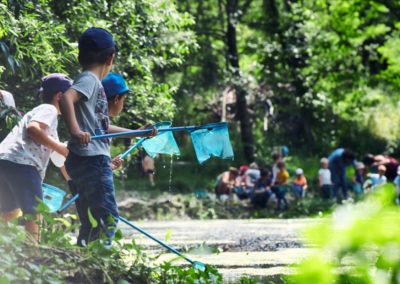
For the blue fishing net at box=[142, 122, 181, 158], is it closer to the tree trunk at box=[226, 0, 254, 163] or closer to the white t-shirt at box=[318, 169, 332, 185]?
the white t-shirt at box=[318, 169, 332, 185]

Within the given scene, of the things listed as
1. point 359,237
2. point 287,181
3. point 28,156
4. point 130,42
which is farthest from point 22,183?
point 287,181

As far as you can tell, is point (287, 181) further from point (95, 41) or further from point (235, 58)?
point (95, 41)

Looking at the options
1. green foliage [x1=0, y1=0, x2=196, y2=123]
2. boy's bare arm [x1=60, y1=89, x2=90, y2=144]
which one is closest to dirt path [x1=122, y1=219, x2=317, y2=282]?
boy's bare arm [x1=60, y1=89, x2=90, y2=144]

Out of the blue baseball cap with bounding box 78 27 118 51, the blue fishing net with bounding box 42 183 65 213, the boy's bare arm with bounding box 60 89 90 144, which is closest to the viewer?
the boy's bare arm with bounding box 60 89 90 144

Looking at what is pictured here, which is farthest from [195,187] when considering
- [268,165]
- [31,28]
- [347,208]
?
[347,208]

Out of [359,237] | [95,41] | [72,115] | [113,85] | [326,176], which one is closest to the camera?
[359,237]

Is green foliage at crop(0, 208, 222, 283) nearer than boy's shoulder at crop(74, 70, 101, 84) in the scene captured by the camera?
Yes

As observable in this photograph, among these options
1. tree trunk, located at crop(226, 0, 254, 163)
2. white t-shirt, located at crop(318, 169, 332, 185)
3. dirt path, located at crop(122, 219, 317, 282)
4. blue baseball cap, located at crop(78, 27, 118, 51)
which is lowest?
dirt path, located at crop(122, 219, 317, 282)

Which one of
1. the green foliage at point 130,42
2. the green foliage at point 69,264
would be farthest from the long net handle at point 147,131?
the green foliage at point 130,42

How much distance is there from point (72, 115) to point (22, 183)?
100 cm

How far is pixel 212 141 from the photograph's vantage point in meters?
6.07

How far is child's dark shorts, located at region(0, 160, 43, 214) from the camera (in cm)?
627

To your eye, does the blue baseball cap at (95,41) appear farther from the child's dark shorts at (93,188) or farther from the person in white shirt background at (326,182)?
the person in white shirt background at (326,182)

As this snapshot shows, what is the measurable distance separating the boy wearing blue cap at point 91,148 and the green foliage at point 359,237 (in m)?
4.29
